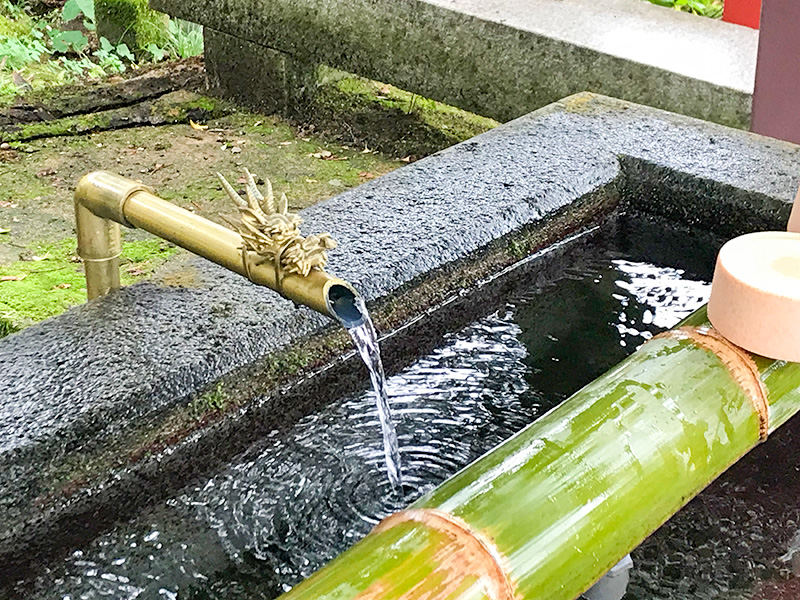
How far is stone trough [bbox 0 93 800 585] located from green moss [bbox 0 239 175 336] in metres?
1.19

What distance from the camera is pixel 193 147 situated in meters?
5.01

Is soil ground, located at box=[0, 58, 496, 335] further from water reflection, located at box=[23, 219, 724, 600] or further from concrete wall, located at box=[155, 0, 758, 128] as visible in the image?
water reflection, located at box=[23, 219, 724, 600]

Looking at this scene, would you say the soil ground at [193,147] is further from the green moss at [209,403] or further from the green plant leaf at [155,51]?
the green moss at [209,403]

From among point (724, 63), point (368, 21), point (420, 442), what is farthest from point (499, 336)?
point (368, 21)

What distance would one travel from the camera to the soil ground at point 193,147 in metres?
4.22

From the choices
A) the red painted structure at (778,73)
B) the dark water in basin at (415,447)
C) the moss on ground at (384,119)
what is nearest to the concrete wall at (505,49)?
the red painted structure at (778,73)

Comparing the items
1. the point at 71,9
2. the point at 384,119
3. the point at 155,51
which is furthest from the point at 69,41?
the point at 384,119

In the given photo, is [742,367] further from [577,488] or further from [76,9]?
[76,9]

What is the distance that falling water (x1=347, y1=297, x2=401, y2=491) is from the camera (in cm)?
185

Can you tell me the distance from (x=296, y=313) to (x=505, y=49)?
8.34ft

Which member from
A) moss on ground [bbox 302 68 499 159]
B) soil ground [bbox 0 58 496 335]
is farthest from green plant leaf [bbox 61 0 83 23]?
moss on ground [bbox 302 68 499 159]

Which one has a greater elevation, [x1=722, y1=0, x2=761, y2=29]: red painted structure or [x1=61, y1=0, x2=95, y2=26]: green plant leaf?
[x1=722, y1=0, x2=761, y2=29]: red painted structure

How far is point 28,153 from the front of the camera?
487 centimetres

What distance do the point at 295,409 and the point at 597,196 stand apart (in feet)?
3.89
